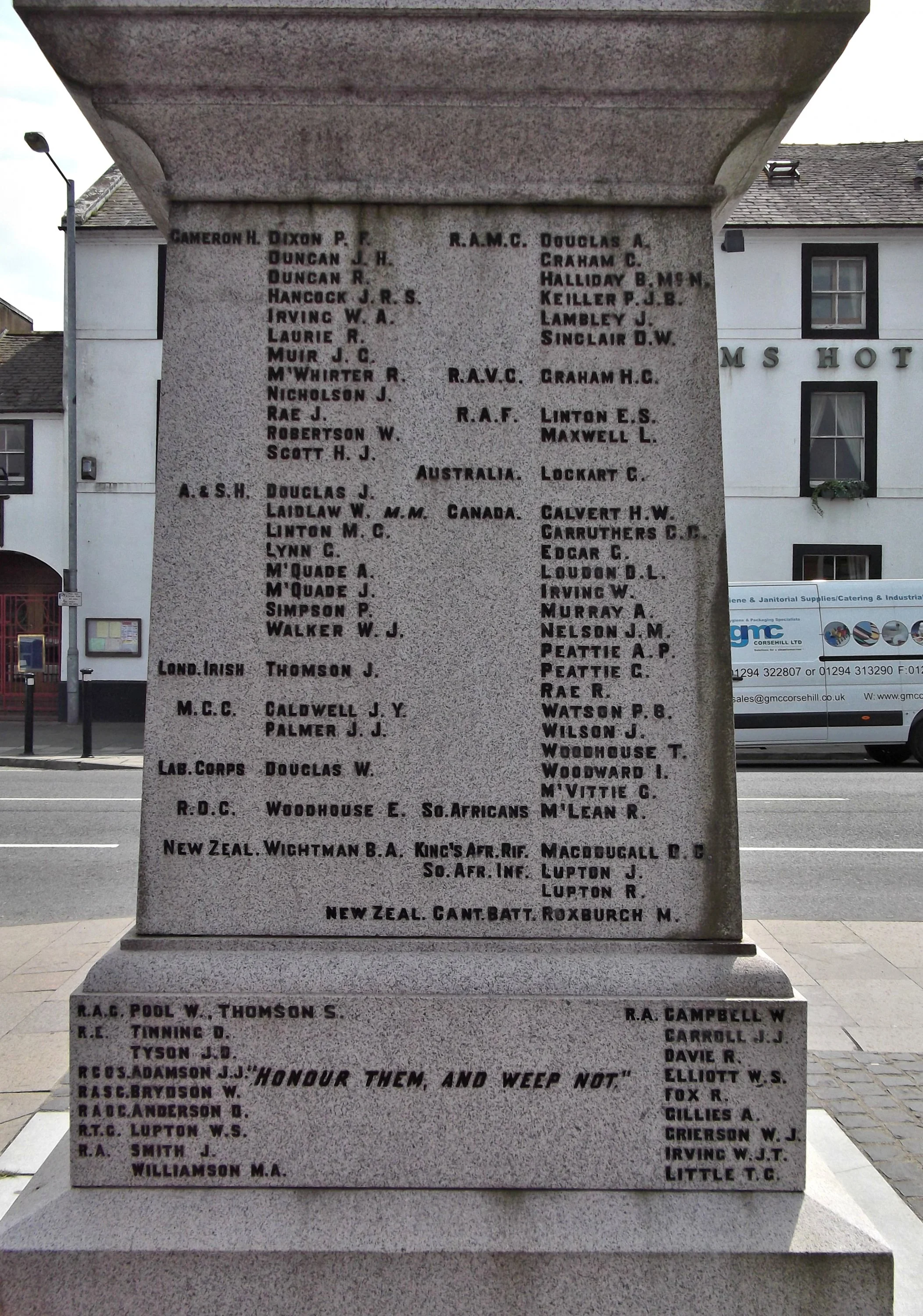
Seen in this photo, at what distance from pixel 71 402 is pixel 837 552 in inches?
624

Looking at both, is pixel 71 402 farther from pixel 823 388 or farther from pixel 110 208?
pixel 823 388

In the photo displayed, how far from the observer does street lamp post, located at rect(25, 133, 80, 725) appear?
19953mm

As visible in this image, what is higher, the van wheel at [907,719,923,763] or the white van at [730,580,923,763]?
the white van at [730,580,923,763]

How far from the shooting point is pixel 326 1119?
8.07 feet

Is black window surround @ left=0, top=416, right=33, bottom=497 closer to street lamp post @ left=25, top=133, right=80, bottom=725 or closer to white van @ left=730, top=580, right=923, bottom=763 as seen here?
street lamp post @ left=25, top=133, right=80, bottom=725

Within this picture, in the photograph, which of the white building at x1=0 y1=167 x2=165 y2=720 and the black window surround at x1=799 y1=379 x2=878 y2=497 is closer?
the black window surround at x1=799 y1=379 x2=878 y2=497

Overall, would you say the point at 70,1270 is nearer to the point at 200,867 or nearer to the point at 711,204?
the point at 200,867

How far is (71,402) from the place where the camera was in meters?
20.5

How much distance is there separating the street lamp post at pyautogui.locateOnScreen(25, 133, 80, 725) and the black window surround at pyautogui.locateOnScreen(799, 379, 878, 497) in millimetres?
14690

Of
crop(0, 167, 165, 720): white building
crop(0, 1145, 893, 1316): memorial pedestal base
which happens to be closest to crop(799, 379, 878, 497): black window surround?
crop(0, 167, 165, 720): white building

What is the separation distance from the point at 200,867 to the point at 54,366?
80.4 ft

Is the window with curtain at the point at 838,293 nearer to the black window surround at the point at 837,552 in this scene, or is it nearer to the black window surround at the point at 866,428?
the black window surround at the point at 866,428

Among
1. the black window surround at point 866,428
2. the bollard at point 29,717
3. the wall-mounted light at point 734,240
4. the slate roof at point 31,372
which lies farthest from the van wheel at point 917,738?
the slate roof at point 31,372

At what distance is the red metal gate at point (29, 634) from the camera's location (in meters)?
23.7
